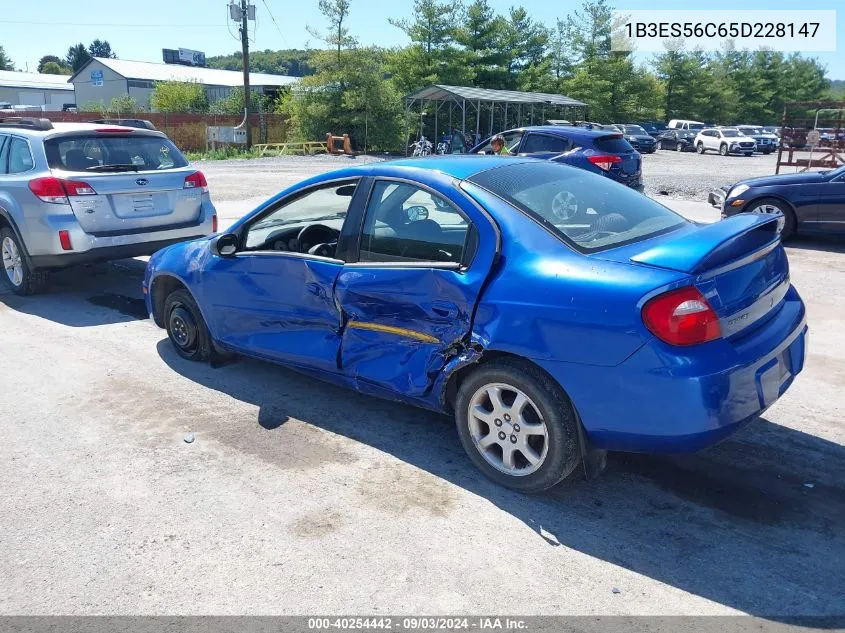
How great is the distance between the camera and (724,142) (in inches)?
1567

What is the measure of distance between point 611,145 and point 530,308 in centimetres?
1091

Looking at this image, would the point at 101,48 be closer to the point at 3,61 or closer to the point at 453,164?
the point at 3,61

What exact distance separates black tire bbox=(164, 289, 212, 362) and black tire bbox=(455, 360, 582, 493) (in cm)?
259

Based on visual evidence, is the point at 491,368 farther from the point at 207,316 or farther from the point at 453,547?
the point at 207,316

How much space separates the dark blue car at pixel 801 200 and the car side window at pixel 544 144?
3620 millimetres

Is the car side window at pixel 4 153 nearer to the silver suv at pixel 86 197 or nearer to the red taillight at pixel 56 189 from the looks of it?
the silver suv at pixel 86 197

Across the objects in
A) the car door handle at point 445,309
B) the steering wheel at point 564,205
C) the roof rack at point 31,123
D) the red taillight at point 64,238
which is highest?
the roof rack at point 31,123

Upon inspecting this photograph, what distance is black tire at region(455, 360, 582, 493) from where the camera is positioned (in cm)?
336

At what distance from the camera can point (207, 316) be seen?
5199 millimetres

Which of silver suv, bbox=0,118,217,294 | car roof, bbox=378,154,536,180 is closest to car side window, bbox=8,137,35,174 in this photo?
silver suv, bbox=0,118,217,294

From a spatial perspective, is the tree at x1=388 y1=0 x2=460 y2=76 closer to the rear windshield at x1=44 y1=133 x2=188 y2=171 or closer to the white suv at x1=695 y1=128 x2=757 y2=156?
the white suv at x1=695 y1=128 x2=757 y2=156

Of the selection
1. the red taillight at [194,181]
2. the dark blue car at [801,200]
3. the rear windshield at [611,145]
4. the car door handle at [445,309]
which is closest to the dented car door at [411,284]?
the car door handle at [445,309]

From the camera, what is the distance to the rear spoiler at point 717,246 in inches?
126

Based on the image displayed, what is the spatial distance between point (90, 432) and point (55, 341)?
2217 mm
